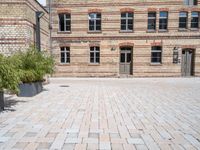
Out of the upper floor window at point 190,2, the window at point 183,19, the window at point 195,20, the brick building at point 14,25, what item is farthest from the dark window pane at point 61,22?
the window at point 195,20

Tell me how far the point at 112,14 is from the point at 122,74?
5954mm

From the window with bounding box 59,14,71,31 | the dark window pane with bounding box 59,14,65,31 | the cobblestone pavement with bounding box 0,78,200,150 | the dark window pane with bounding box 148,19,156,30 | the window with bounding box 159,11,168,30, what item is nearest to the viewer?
the cobblestone pavement with bounding box 0,78,200,150

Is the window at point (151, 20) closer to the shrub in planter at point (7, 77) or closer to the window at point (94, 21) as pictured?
the window at point (94, 21)

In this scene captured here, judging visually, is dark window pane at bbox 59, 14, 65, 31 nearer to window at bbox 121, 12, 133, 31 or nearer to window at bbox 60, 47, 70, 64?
window at bbox 60, 47, 70, 64

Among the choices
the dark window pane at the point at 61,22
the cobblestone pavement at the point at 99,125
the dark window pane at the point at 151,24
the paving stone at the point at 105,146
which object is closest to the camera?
the paving stone at the point at 105,146

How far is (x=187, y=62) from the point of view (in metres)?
21.7

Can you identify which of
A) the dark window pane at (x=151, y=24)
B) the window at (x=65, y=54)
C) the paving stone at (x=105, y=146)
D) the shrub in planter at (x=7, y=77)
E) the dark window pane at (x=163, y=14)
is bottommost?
the paving stone at (x=105, y=146)

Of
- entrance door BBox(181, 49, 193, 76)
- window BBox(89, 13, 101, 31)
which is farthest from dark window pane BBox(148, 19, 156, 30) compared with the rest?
window BBox(89, 13, 101, 31)

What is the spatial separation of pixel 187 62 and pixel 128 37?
6361mm

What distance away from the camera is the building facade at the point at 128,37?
2125 centimetres

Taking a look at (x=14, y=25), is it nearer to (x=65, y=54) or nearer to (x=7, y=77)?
(x=7, y=77)

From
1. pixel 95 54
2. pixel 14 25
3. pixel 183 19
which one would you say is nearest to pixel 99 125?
pixel 14 25

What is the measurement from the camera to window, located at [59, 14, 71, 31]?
2177 cm

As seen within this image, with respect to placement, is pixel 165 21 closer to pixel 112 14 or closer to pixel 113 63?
pixel 112 14
